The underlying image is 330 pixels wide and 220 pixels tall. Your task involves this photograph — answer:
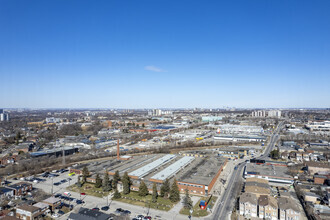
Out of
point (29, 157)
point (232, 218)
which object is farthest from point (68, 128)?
point (232, 218)

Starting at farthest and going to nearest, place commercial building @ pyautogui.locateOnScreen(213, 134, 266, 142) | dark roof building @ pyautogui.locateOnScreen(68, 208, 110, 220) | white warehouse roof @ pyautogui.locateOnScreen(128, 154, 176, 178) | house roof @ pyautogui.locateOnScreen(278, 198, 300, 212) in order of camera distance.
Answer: commercial building @ pyautogui.locateOnScreen(213, 134, 266, 142) < white warehouse roof @ pyautogui.locateOnScreen(128, 154, 176, 178) < house roof @ pyautogui.locateOnScreen(278, 198, 300, 212) < dark roof building @ pyautogui.locateOnScreen(68, 208, 110, 220)

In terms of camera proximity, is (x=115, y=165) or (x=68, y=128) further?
(x=68, y=128)

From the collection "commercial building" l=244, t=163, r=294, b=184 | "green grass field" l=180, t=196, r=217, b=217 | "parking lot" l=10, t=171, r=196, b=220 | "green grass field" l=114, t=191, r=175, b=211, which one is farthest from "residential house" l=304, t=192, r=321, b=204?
"green grass field" l=114, t=191, r=175, b=211

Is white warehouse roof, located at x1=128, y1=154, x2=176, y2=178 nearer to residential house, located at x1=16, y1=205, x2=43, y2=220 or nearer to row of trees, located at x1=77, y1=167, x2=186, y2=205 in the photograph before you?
row of trees, located at x1=77, y1=167, x2=186, y2=205

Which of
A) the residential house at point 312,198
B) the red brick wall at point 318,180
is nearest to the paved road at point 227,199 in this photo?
the residential house at point 312,198

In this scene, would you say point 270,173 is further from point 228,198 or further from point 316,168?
point 228,198

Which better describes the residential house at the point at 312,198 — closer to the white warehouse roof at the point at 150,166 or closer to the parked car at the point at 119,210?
the white warehouse roof at the point at 150,166

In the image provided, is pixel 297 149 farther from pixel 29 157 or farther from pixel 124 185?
pixel 29 157

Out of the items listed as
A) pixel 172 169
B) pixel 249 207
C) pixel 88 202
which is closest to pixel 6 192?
pixel 88 202
